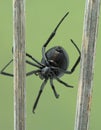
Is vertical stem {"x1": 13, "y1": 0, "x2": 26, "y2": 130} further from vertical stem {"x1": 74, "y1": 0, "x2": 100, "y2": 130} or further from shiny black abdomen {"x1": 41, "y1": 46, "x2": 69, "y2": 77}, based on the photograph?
shiny black abdomen {"x1": 41, "y1": 46, "x2": 69, "y2": 77}

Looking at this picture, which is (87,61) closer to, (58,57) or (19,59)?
(19,59)

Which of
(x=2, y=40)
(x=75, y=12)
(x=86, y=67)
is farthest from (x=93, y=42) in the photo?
(x=2, y=40)

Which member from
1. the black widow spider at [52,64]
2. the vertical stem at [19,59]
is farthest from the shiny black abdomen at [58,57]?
the vertical stem at [19,59]

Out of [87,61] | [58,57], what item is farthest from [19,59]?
[58,57]

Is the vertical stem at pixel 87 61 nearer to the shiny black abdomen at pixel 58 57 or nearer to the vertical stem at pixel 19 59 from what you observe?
the vertical stem at pixel 19 59

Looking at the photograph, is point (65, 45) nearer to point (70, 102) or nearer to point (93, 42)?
point (70, 102)

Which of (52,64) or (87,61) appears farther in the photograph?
(52,64)
